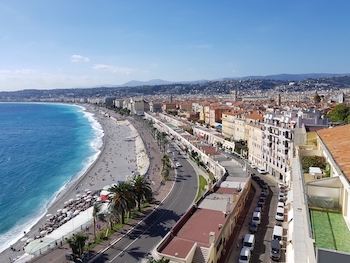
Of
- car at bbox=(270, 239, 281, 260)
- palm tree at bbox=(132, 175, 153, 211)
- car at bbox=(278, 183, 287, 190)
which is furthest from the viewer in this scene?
car at bbox=(278, 183, 287, 190)

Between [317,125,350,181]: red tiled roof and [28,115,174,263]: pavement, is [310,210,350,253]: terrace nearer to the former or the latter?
[317,125,350,181]: red tiled roof

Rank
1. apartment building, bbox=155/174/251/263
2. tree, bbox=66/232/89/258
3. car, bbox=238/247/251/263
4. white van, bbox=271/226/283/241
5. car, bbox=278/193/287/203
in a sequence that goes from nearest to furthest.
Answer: apartment building, bbox=155/174/251/263
car, bbox=238/247/251/263
tree, bbox=66/232/89/258
white van, bbox=271/226/283/241
car, bbox=278/193/287/203

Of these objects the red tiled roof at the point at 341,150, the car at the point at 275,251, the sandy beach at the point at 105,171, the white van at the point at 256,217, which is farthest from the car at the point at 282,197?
the sandy beach at the point at 105,171

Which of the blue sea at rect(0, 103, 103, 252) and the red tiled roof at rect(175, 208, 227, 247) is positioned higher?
the red tiled roof at rect(175, 208, 227, 247)

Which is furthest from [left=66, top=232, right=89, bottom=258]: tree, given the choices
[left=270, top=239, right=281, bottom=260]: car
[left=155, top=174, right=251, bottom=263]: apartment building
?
[left=270, top=239, right=281, bottom=260]: car

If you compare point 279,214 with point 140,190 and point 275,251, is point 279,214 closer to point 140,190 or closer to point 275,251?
point 275,251

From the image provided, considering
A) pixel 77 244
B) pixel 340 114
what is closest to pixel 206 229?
pixel 77 244
